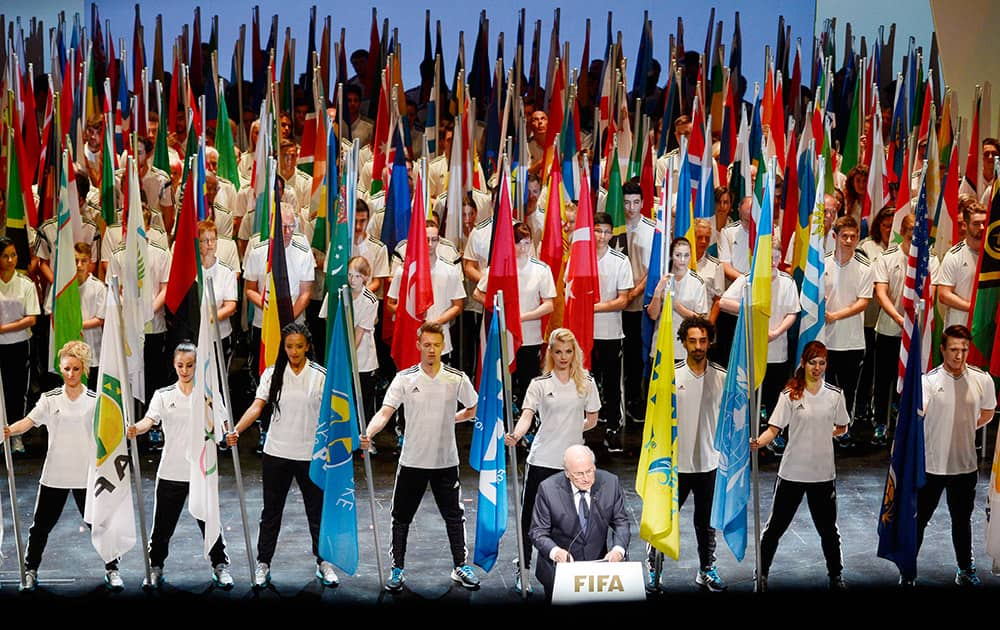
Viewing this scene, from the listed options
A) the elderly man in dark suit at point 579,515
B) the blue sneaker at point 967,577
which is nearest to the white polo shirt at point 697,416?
the elderly man in dark suit at point 579,515

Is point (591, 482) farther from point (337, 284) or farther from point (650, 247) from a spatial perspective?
point (650, 247)

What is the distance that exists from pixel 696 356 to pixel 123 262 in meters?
3.63

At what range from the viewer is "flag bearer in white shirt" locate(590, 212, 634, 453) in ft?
34.0

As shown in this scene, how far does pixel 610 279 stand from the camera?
34.0 ft

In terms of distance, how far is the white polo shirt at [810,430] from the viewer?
807cm

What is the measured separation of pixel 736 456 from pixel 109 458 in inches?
132

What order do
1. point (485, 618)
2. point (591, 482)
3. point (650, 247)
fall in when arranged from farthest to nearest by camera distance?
point (650, 247), point (591, 482), point (485, 618)

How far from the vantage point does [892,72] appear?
50.3 ft

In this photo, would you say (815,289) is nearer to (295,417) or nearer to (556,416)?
(556,416)

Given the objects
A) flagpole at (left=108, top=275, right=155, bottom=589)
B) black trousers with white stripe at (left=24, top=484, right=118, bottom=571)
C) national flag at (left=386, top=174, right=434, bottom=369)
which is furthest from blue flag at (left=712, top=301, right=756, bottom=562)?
black trousers with white stripe at (left=24, top=484, right=118, bottom=571)

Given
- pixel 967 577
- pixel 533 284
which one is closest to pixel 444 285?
pixel 533 284

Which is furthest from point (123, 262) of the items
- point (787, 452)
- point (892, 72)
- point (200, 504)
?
point (892, 72)

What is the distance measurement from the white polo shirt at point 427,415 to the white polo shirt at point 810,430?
68.5 inches

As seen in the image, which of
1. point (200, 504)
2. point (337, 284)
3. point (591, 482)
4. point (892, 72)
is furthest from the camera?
point (892, 72)
